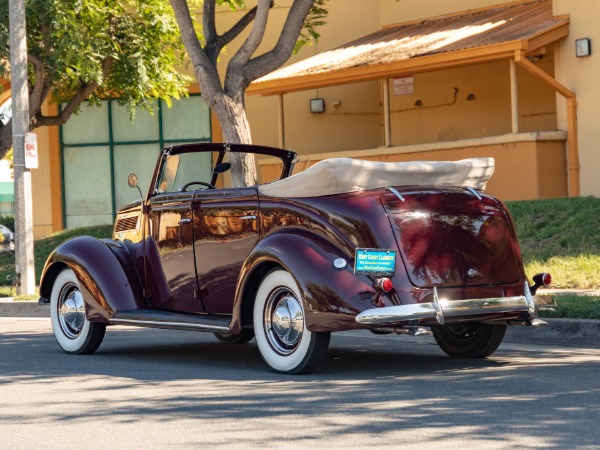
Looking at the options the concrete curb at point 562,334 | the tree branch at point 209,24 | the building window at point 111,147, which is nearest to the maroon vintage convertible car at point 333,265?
the concrete curb at point 562,334

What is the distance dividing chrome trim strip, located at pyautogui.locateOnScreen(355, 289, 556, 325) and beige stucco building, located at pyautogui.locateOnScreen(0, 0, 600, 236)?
39.3ft

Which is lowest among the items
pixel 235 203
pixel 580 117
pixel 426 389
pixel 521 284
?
pixel 426 389

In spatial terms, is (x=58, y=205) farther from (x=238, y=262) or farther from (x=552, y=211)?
(x=238, y=262)

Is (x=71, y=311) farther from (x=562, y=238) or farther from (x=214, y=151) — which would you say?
(x=562, y=238)

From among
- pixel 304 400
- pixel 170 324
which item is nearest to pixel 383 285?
pixel 304 400

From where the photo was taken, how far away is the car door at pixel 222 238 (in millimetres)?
8672

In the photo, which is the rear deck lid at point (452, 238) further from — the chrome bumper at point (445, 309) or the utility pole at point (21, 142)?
the utility pole at point (21, 142)

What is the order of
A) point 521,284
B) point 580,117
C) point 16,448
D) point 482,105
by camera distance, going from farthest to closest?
point 482,105, point 580,117, point 521,284, point 16,448

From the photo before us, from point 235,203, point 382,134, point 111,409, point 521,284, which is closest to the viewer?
point 111,409

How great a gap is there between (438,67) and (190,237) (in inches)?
496

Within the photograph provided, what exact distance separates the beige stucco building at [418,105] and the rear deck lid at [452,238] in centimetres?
1155

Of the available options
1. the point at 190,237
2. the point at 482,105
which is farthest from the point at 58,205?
the point at 190,237

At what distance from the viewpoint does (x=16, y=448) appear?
5.87 meters

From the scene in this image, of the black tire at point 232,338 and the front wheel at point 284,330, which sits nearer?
the front wheel at point 284,330
